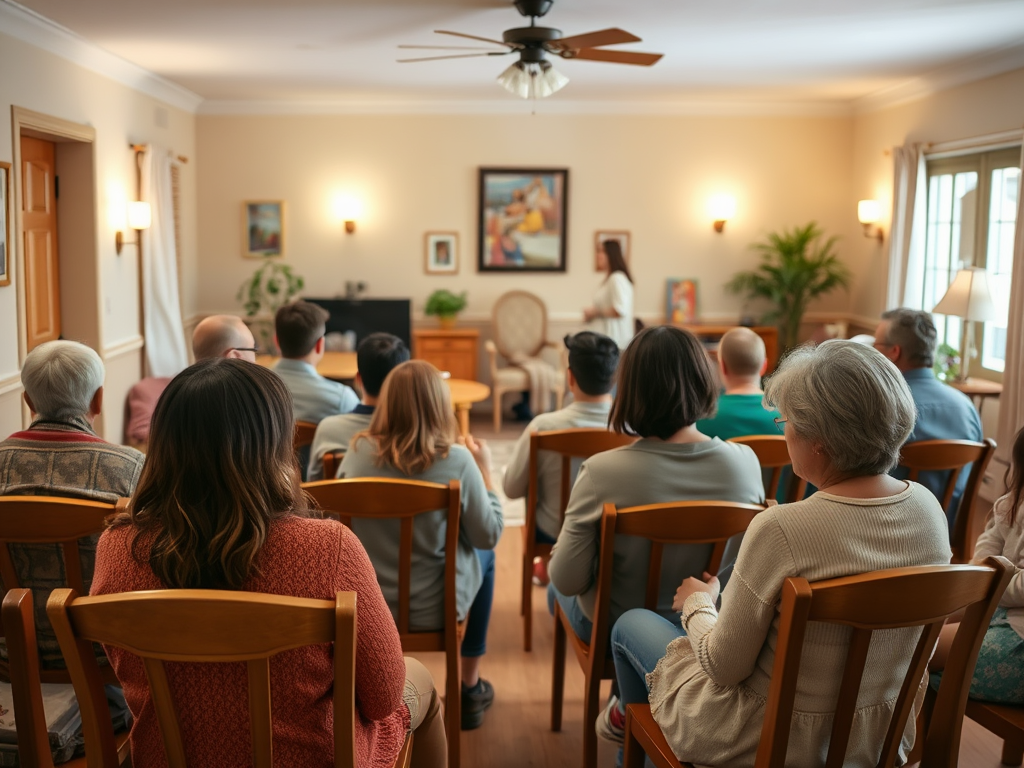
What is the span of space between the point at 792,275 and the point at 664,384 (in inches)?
231

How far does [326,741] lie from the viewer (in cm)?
144

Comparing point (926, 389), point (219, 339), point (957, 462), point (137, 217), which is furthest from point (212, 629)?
point (137, 217)

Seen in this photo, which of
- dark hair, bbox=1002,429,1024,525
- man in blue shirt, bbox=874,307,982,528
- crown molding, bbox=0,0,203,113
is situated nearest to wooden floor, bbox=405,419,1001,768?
man in blue shirt, bbox=874,307,982,528

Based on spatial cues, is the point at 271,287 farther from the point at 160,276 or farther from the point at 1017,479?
the point at 1017,479

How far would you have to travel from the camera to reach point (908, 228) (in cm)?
665

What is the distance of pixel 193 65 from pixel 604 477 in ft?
16.9

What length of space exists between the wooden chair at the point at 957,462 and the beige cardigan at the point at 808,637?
1.30m

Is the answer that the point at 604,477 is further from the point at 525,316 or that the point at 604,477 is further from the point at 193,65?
the point at 525,316

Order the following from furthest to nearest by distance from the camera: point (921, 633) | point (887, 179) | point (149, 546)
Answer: point (887, 179) → point (921, 633) → point (149, 546)

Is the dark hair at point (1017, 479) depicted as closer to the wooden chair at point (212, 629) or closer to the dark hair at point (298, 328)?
the wooden chair at point (212, 629)

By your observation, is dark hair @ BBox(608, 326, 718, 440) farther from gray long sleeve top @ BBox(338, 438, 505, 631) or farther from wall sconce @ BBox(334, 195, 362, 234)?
wall sconce @ BBox(334, 195, 362, 234)

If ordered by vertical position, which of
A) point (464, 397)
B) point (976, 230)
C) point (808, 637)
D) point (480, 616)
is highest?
point (976, 230)

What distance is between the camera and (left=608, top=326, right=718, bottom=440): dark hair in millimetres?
2252

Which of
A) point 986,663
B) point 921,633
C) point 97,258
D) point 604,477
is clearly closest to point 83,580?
point 604,477
